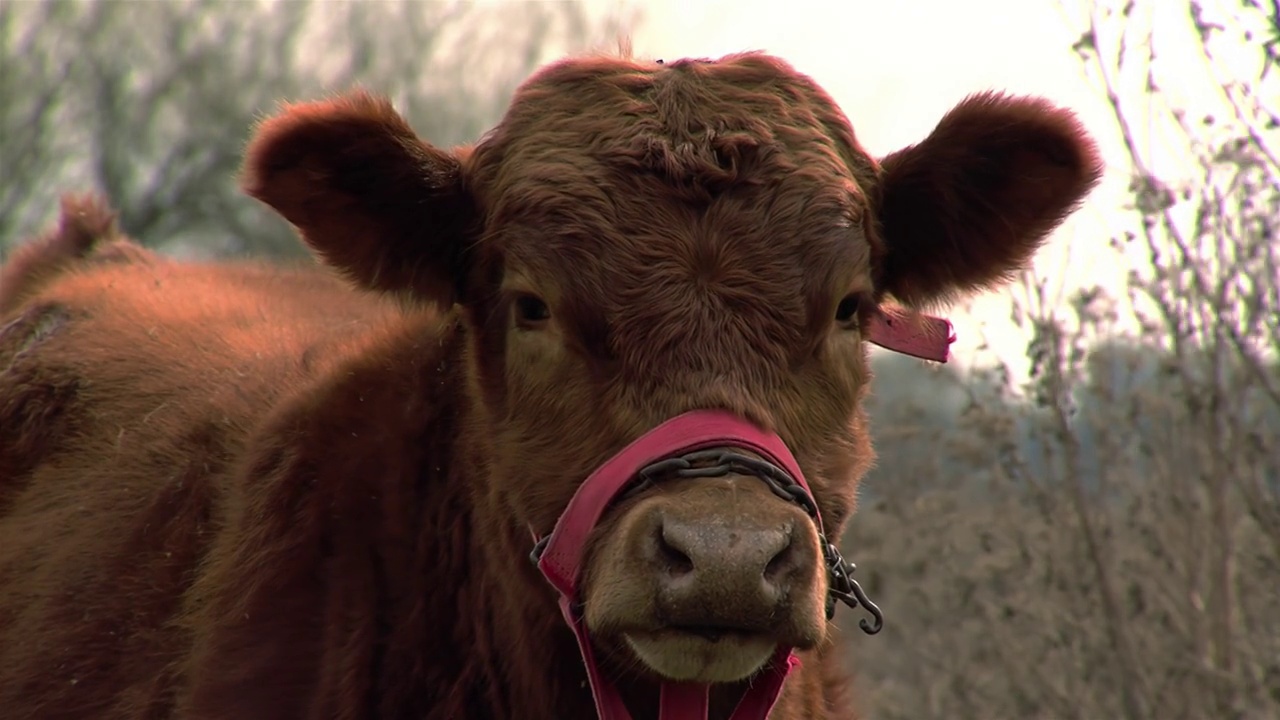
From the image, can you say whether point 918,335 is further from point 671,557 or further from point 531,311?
point 671,557

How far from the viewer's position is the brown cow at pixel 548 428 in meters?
3.25

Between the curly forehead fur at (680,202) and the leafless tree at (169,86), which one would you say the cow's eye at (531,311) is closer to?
the curly forehead fur at (680,202)

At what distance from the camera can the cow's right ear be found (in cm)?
380

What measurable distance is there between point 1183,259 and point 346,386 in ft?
10.7

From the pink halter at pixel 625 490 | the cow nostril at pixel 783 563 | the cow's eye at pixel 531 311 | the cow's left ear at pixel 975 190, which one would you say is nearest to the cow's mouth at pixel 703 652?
the cow nostril at pixel 783 563

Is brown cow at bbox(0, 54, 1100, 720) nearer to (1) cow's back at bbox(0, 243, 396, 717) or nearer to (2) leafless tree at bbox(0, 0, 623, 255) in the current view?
(1) cow's back at bbox(0, 243, 396, 717)

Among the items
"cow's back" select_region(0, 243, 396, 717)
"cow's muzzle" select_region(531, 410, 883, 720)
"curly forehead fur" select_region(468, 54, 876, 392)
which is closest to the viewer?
"cow's muzzle" select_region(531, 410, 883, 720)

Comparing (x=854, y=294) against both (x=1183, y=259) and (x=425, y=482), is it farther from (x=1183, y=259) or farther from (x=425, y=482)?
(x=1183, y=259)

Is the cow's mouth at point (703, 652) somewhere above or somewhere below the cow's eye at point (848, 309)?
below

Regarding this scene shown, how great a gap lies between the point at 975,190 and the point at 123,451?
2.34 meters

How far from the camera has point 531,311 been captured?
3662mm

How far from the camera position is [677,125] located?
3.70 m

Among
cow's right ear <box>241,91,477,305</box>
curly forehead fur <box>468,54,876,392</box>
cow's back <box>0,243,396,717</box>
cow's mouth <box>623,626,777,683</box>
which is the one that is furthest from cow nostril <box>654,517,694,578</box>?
cow's back <box>0,243,396,717</box>

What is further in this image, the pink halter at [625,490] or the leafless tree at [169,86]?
the leafless tree at [169,86]
